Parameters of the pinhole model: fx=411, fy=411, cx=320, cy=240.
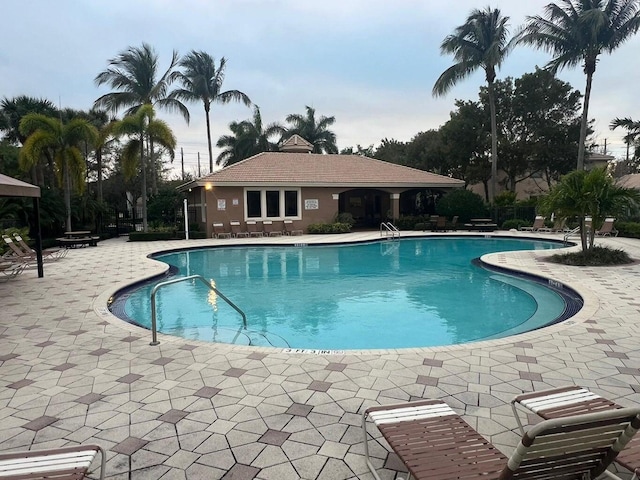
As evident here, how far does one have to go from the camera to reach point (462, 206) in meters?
23.9

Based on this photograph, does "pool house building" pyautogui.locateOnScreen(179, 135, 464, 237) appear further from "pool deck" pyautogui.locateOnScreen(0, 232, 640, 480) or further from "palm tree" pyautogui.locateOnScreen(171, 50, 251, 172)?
"pool deck" pyautogui.locateOnScreen(0, 232, 640, 480)

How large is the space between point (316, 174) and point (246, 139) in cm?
1272

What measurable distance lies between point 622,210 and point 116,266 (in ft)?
47.9

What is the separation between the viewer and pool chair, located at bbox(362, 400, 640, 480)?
177 cm

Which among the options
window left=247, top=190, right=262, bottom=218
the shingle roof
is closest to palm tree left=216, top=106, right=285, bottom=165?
the shingle roof

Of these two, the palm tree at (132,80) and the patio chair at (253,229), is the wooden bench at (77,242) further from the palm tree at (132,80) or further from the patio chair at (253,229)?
the palm tree at (132,80)

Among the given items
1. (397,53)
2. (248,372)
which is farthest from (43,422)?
(397,53)

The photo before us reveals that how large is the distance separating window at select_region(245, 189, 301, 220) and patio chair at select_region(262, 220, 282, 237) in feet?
1.18

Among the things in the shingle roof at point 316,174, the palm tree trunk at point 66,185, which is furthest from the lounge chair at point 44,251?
the shingle roof at point 316,174

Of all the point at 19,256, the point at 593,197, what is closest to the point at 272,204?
the point at 19,256

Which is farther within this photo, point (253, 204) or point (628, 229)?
point (253, 204)

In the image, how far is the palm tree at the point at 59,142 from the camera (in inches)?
678

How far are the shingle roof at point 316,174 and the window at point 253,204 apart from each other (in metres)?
0.67

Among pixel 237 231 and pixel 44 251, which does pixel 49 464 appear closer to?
pixel 44 251
